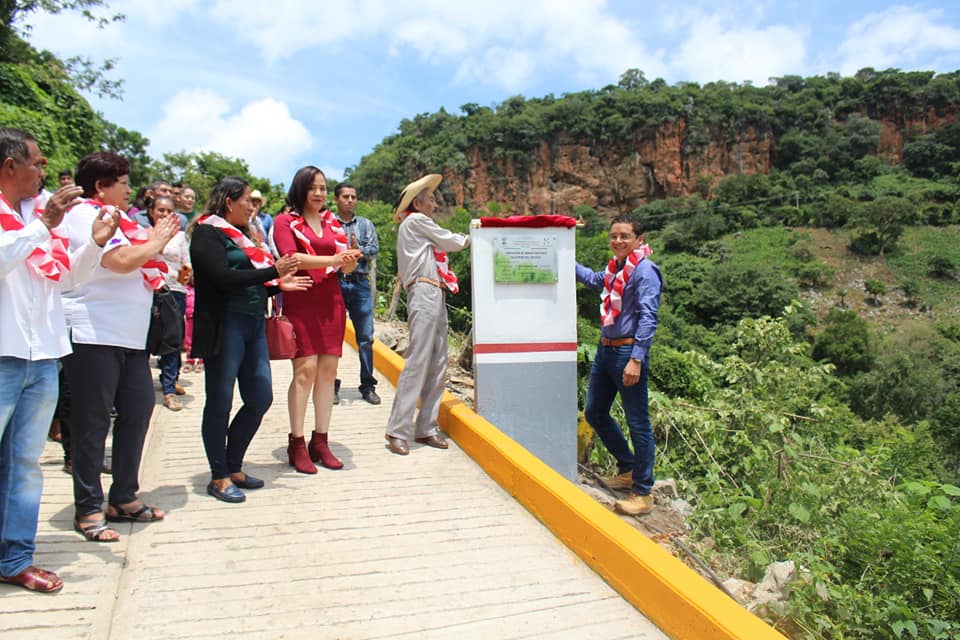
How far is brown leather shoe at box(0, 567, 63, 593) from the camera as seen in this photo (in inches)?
102

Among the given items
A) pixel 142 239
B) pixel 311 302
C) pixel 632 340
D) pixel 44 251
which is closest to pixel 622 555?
pixel 632 340

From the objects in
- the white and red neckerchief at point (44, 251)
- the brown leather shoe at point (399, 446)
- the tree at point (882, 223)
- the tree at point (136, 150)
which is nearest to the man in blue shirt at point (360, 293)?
the brown leather shoe at point (399, 446)

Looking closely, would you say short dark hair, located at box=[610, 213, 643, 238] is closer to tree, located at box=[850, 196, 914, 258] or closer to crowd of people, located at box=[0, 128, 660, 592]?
crowd of people, located at box=[0, 128, 660, 592]

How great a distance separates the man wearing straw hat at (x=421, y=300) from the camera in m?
4.68

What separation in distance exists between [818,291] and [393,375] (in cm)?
5895

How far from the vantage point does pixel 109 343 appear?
2990mm

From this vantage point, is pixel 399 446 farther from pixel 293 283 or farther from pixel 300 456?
pixel 293 283

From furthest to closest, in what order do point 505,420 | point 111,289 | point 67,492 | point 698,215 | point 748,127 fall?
point 748,127, point 698,215, point 505,420, point 67,492, point 111,289

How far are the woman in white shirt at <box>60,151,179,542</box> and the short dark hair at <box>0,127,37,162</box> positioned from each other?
0.35 m

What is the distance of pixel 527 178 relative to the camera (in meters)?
94.9

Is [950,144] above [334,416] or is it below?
above

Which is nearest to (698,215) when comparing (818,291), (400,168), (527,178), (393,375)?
(818,291)

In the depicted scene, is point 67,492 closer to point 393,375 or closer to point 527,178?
point 393,375

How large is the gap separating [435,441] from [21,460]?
271cm
